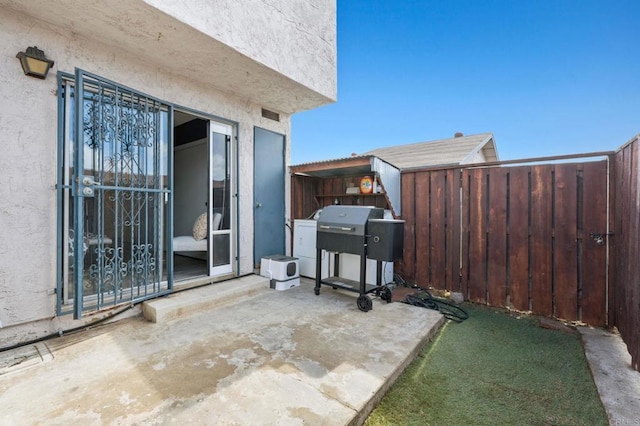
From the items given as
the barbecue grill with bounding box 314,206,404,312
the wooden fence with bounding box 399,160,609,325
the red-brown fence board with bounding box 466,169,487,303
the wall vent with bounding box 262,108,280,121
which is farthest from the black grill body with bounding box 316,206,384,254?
the wall vent with bounding box 262,108,280,121

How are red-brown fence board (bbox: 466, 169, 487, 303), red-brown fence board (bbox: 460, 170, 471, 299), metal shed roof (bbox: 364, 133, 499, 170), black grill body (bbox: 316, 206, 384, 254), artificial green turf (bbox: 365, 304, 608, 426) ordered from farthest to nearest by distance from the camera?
metal shed roof (bbox: 364, 133, 499, 170), red-brown fence board (bbox: 460, 170, 471, 299), red-brown fence board (bbox: 466, 169, 487, 303), black grill body (bbox: 316, 206, 384, 254), artificial green turf (bbox: 365, 304, 608, 426)

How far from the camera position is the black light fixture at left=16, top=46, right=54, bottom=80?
2.87 meters

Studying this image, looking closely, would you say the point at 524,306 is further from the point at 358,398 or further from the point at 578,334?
the point at 358,398

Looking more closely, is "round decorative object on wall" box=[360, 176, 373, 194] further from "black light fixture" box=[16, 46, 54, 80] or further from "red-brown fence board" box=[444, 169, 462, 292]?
"black light fixture" box=[16, 46, 54, 80]

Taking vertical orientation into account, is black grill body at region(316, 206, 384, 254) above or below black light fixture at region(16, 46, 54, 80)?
below

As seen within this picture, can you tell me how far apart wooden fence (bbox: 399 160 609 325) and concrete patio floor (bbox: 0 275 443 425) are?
1.40m

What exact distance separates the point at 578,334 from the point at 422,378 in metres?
2.50

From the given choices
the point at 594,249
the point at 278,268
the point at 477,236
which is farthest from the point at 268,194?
the point at 594,249

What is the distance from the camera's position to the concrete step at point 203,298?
3645mm

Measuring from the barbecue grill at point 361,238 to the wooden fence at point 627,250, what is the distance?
247 cm

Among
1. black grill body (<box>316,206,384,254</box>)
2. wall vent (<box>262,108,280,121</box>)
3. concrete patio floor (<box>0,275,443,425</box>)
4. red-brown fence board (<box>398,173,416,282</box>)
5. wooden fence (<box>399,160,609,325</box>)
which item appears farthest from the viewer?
wall vent (<box>262,108,280,121</box>)

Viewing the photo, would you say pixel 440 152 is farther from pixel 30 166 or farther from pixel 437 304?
pixel 30 166

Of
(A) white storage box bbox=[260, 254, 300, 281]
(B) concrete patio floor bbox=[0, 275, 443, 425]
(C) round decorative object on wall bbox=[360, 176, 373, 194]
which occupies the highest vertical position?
(C) round decorative object on wall bbox=[360, 176, 373, 194]

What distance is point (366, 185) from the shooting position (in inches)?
230
